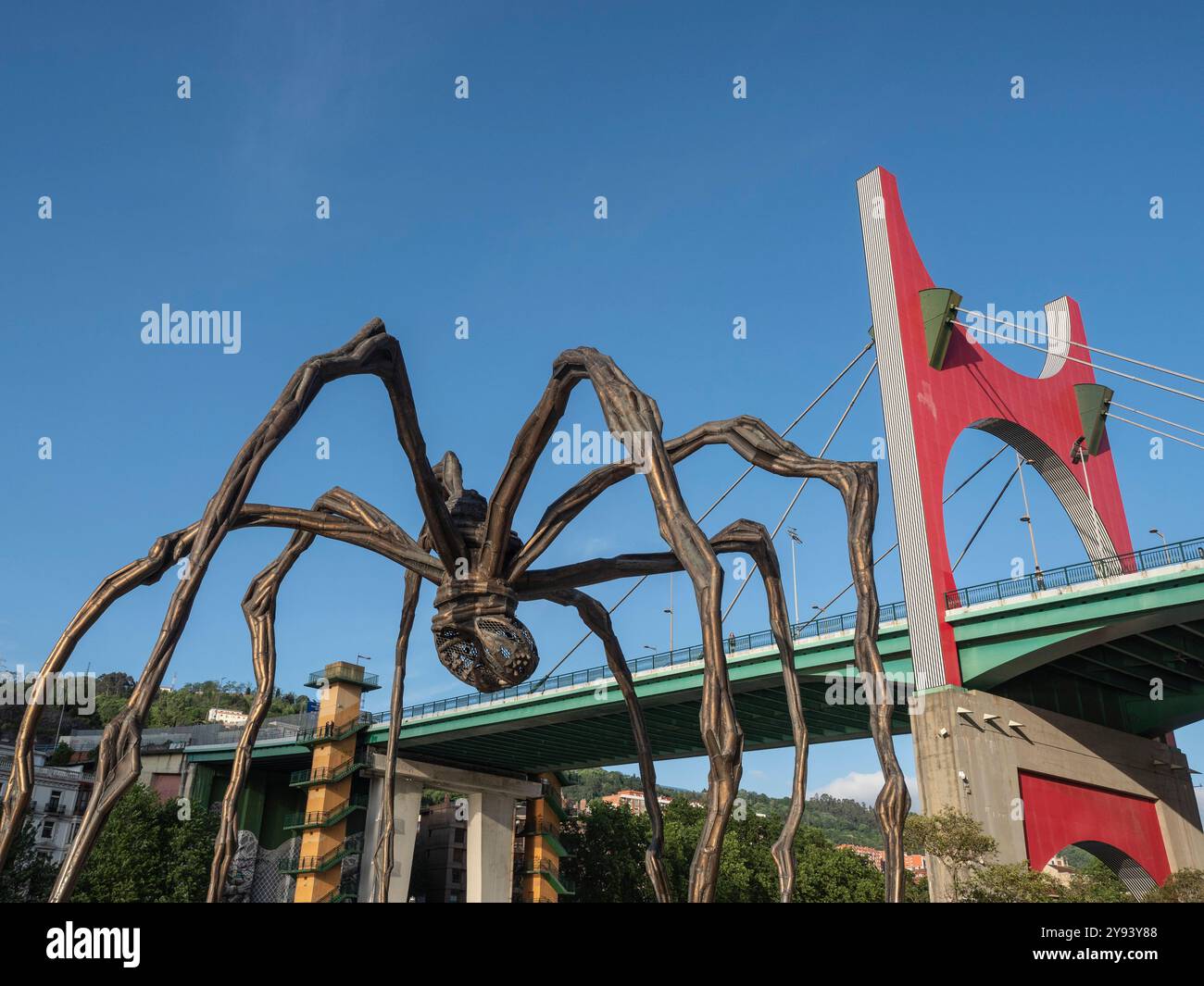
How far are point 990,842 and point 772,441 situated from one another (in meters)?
22.9

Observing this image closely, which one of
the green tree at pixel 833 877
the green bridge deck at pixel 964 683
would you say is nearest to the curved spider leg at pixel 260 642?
the green bridge deck at pixel 964 683

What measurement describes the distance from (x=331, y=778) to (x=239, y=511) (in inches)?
2088

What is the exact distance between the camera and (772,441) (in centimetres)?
800

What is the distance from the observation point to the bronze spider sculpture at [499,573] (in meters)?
4.56

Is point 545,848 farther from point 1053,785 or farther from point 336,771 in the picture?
point 1053,785

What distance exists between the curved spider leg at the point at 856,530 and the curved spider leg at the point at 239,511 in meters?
1.17

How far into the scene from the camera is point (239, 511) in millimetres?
5844

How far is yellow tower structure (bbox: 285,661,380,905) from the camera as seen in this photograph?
53.8 metres

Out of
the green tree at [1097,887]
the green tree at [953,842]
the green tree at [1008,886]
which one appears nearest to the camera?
the green tree at [1008,886]

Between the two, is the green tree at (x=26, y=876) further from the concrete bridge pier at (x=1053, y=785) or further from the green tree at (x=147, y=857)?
the concrete bridge pier at (x=1053, y=785)

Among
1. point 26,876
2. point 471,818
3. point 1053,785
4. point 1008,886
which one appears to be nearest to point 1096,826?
point 1053,785
